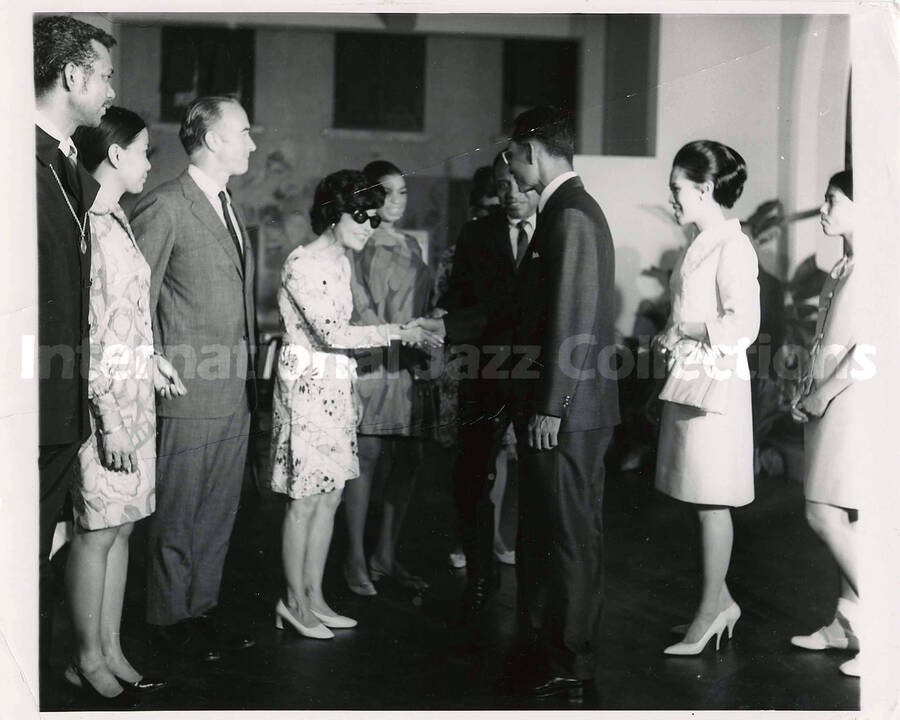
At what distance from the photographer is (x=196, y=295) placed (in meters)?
2.07

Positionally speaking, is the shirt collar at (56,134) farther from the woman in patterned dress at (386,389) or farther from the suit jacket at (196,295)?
the woman in patterned dress at (386,389)

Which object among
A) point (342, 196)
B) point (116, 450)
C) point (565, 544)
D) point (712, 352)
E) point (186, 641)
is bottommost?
point (186, 641)

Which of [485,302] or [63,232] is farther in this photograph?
[485,302]

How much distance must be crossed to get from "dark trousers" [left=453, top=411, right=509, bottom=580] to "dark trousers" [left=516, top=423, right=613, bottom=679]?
74 mm

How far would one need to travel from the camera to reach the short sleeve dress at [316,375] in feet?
6.87

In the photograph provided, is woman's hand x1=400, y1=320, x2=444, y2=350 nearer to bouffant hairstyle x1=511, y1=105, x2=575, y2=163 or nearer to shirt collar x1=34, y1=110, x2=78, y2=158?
bouffant hairstyle x1=511, y1=105, x2=575, y2=163

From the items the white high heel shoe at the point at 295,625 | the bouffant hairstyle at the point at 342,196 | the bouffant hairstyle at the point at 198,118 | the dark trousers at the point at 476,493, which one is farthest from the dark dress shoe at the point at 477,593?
the bouffant hairstyle at the point at 198,118

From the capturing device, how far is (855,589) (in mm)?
2178

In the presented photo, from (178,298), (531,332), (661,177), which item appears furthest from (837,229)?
(178,298)

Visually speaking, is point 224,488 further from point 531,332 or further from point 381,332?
point 531,332

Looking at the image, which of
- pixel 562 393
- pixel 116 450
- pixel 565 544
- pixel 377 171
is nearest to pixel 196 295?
pixel 116 450

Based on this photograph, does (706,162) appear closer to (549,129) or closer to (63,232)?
(549,129)

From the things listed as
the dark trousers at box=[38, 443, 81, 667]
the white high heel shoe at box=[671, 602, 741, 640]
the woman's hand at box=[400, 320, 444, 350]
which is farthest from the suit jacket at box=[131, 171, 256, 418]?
the white high heel shoe at box=[671, 602, 741, 640]

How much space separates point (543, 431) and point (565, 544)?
0.92 feet
